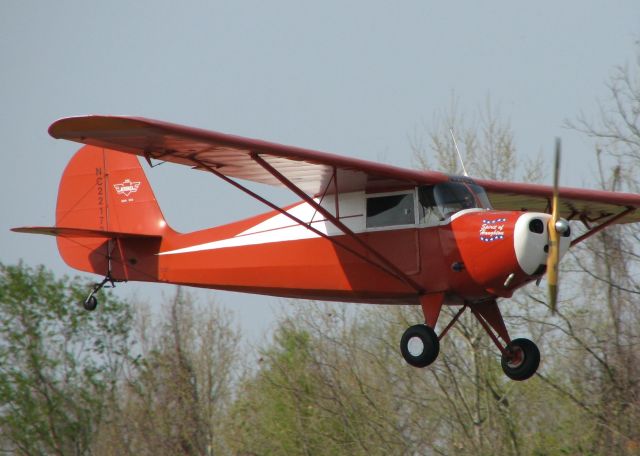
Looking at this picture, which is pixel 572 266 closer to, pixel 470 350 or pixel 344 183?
pixel 470 350

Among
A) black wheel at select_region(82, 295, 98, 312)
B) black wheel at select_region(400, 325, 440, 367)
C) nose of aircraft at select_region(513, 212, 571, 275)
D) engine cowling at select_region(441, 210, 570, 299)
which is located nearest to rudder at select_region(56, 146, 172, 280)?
black wheel at select_region(82, 295, 98, 312)

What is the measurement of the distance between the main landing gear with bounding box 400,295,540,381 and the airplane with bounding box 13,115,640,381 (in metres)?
0.01

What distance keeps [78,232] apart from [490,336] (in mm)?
5788

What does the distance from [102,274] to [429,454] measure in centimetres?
995

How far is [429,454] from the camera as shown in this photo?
71.6ft

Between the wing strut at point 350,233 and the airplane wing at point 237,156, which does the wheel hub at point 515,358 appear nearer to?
the wing strut at point 350,233

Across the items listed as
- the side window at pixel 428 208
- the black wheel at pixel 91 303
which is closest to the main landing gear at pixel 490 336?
the side window at pixel 428 208

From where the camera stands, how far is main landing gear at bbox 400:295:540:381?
11.2 m

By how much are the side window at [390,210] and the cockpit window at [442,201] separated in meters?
→ 0.14

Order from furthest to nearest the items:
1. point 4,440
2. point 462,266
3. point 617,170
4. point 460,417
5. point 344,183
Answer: point 4,440, point 460,417, point 617,170, point 344,183, point 462,266

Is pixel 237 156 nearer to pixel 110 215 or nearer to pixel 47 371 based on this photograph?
pixel 110 215

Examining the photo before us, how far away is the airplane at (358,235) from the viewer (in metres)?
10.6

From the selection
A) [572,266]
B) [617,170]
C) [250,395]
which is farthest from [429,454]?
[250,395]

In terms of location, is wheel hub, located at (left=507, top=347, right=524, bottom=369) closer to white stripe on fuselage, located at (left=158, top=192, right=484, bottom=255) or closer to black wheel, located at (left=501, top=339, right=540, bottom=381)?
black wheel, located at (left=501, top=339, right=540, bottom=381)
